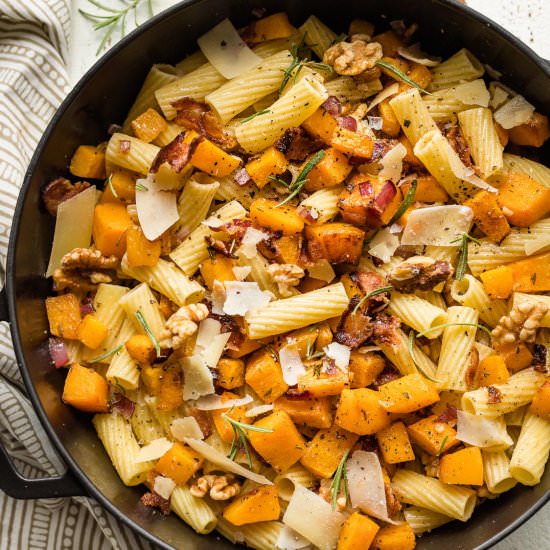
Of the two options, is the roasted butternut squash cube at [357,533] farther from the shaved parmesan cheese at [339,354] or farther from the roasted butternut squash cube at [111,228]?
the roasted butternut squash cube at [111,228]

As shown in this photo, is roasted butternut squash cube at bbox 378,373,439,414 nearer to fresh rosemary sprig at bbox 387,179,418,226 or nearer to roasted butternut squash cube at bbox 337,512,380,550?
roasted butternut squash cube at bbox 337,512,380,550

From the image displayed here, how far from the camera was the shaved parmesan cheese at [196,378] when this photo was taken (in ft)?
8.86

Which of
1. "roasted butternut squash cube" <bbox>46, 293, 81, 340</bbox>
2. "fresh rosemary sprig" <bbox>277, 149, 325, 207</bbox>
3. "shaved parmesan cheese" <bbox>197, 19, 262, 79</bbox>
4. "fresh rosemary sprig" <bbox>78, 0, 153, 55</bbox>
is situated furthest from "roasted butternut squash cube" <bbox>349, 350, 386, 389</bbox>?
"fresh rosemary sprig" <bbox>78, 0, 153, 55</bbox>

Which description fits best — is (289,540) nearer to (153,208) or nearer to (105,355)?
(105,355)

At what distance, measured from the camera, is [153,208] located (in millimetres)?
2779

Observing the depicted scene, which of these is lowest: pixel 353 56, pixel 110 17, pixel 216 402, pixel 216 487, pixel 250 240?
pixel 216 487

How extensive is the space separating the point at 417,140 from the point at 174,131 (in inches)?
37.0

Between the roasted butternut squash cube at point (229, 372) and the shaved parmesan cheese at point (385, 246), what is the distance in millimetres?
656

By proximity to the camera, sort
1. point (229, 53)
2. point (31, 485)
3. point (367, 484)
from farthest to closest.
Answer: point (229, 53) → point (367, 484) → point (31, 485)

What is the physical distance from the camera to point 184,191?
2861 mm

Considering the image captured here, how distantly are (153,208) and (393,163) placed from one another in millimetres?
905

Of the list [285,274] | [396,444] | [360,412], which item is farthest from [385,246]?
[396,444]

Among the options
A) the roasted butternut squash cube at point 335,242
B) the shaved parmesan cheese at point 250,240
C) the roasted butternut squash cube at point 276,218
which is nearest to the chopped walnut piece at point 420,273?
the roasted butternut squash cube at point 335,242

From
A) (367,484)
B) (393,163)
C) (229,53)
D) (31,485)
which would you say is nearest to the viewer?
→ (31,485)
